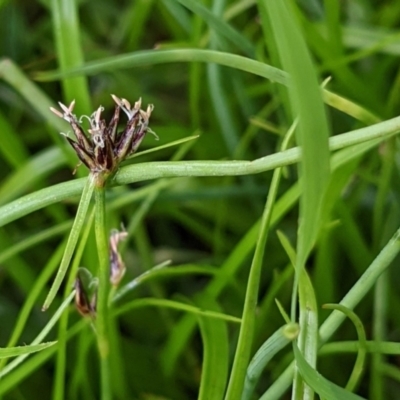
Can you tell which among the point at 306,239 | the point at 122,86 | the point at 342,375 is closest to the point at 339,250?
the point at 342,375

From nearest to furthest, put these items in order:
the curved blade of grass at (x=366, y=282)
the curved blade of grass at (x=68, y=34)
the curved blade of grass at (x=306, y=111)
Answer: the curved blade of grass at (x=306, y=111) < the curved blade of grass at (x=366, y=282) < the curved blade of grass at (x=68, y=34)

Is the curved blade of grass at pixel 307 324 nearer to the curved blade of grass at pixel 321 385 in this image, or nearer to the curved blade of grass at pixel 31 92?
the curved blade of grass at pixel 321 385

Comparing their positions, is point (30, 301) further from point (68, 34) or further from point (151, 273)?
point (68, 34)

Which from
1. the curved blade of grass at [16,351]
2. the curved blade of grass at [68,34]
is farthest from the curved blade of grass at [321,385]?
the curved blade of grass at [68,34]

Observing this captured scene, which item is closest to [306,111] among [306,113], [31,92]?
[306,113]

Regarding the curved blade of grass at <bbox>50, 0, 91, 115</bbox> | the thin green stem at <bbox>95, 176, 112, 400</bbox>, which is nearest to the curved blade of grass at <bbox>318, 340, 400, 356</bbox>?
the thin green stem at <bbox>95, 176, 112, 400</bbox>

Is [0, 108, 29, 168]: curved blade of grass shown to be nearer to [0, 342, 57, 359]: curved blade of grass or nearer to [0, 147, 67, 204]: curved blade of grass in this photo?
[0, 147, 67, 204]: curved blade of grass

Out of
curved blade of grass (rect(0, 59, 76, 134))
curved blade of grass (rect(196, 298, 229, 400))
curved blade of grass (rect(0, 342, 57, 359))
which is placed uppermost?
curved blade of grass (rect(0, 59, 76, 134))
